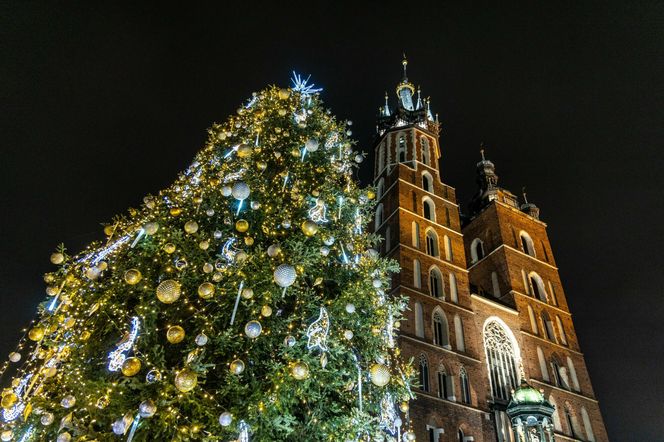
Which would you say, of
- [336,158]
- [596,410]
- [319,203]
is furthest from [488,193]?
[319,203]

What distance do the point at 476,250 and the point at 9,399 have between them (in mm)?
27207

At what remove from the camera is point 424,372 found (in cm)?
1730

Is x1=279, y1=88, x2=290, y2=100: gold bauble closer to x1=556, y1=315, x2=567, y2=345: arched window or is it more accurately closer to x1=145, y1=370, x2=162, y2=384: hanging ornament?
x1=145, y1=370, x2=162, y2=384: hanging ornament

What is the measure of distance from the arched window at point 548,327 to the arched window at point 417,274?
805 cm

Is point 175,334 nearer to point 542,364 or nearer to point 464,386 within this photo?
point 464,386

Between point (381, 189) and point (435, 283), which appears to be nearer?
point (435, 283)

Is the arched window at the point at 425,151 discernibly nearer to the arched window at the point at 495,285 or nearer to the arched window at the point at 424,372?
the arched window at the point at 495,285

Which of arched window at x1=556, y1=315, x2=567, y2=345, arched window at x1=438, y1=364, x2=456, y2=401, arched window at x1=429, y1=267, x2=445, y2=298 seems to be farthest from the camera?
arched window at x1=556, y1=315, x2=567, y2=345

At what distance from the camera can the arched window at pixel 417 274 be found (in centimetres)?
2005

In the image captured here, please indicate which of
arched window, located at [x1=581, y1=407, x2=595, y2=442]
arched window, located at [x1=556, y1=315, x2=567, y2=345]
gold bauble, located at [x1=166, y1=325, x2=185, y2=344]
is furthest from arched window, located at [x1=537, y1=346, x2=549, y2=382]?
gold bauble, located at [x1=166, y1=325, x2=185, y2=344]

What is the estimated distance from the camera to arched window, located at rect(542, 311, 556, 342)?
75.2 feet

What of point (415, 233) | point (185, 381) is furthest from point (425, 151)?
point (185, 381)

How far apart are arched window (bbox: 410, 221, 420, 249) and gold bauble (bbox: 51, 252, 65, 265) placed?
1763cm

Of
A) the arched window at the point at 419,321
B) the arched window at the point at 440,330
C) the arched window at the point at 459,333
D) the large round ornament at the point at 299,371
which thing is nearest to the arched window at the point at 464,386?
the arched window at the point at 459,333
